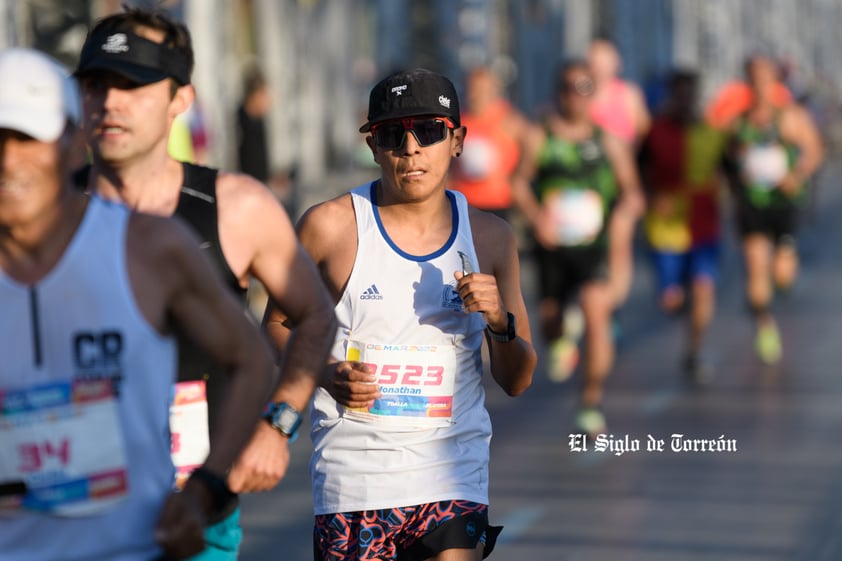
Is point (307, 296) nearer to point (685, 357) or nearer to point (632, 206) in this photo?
point (632, 206)

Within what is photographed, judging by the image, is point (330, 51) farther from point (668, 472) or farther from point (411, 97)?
point (411, 97)

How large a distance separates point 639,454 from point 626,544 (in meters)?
2.28

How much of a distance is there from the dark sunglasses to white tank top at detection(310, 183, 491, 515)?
204 millimetres

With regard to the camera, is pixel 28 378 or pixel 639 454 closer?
pixel 28 378

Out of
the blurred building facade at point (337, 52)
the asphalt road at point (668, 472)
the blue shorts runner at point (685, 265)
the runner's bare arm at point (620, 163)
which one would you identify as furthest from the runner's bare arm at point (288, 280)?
the blurred building facade at point (337, 52)

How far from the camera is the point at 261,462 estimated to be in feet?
12.1

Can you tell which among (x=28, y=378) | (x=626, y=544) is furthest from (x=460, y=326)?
(x=626, y=544)

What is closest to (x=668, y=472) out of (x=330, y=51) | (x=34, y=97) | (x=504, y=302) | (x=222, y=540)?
(x=504, y=302)

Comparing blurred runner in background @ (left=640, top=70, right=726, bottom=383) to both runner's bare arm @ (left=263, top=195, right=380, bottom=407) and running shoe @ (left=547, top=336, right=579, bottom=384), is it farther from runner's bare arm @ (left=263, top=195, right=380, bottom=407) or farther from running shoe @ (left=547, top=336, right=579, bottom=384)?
runner's bare arm @ (left=263, top=195, right=380, bottom=407)

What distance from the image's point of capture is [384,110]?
471cm

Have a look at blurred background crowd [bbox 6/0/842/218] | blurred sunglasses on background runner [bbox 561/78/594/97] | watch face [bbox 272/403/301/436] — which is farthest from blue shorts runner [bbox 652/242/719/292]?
watch face [bbox 272/403/301/436]

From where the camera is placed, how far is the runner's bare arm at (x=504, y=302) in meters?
4.68

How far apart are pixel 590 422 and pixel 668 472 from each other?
892 mm

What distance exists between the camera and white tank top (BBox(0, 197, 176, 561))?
312cm
